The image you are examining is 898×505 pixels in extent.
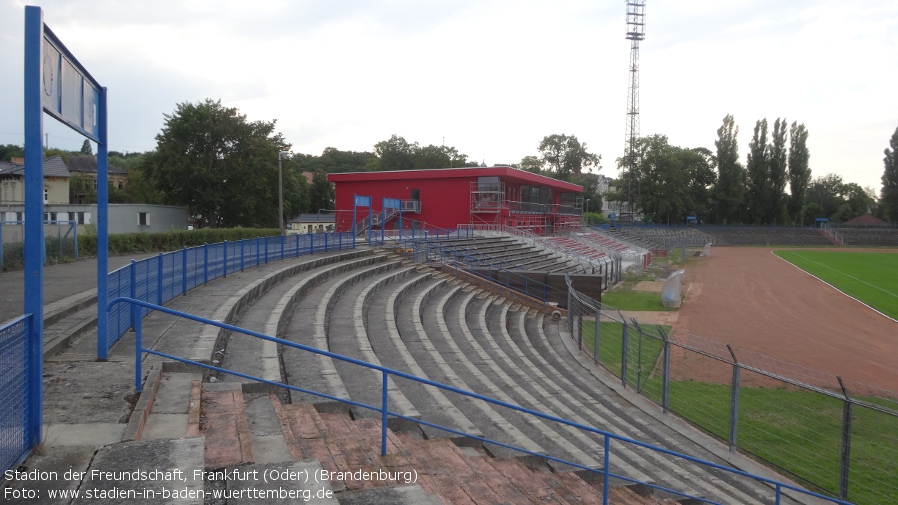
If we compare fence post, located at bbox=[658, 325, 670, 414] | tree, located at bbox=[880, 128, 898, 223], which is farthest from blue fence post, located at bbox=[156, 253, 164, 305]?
tree, located at bbox=[880, 128, 898, 223]

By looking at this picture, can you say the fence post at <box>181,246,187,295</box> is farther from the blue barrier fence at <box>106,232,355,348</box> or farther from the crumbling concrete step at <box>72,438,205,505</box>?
the crumbling concrete step at <box>72,438,205,505</box>

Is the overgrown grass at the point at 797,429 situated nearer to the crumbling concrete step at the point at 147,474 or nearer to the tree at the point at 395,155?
the crumbling concrete step at the point at 147,474

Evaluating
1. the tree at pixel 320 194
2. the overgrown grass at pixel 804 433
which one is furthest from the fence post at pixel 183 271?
the tree at pixel 320 194

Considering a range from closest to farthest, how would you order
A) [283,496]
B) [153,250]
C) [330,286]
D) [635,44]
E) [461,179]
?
[283,496], [330,286], [153,250], [461,179], [635,44]

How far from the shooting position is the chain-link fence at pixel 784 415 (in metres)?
8.55

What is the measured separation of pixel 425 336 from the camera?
44.2ft

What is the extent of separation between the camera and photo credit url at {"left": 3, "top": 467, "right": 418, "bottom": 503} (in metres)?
3.63

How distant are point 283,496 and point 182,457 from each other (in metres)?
0.84

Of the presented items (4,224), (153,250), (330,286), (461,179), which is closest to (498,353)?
(330,286)

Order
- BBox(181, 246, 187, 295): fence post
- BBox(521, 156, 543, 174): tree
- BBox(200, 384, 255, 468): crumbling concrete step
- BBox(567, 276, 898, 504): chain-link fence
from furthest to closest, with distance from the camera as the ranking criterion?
BBox(521, 156, 543, 174): tree
BBox(181, 246, 187, 295): fence post
BBox(567, 276, 898, 504): chain-link fence
BBox(200, 384, 255, 468): crumbling concrete step

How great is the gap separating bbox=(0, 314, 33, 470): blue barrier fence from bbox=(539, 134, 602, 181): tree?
10384 centimetres

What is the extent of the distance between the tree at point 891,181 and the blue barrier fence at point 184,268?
86329 millimetres

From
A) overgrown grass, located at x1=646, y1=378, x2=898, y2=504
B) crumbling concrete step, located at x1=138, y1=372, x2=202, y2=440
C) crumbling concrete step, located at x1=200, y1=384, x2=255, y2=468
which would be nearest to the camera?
crumbling concrete step, located at x1=200, y1=384, x2=255, y2=468

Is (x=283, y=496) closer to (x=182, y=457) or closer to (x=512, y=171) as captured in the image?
(x=182, y=457)
